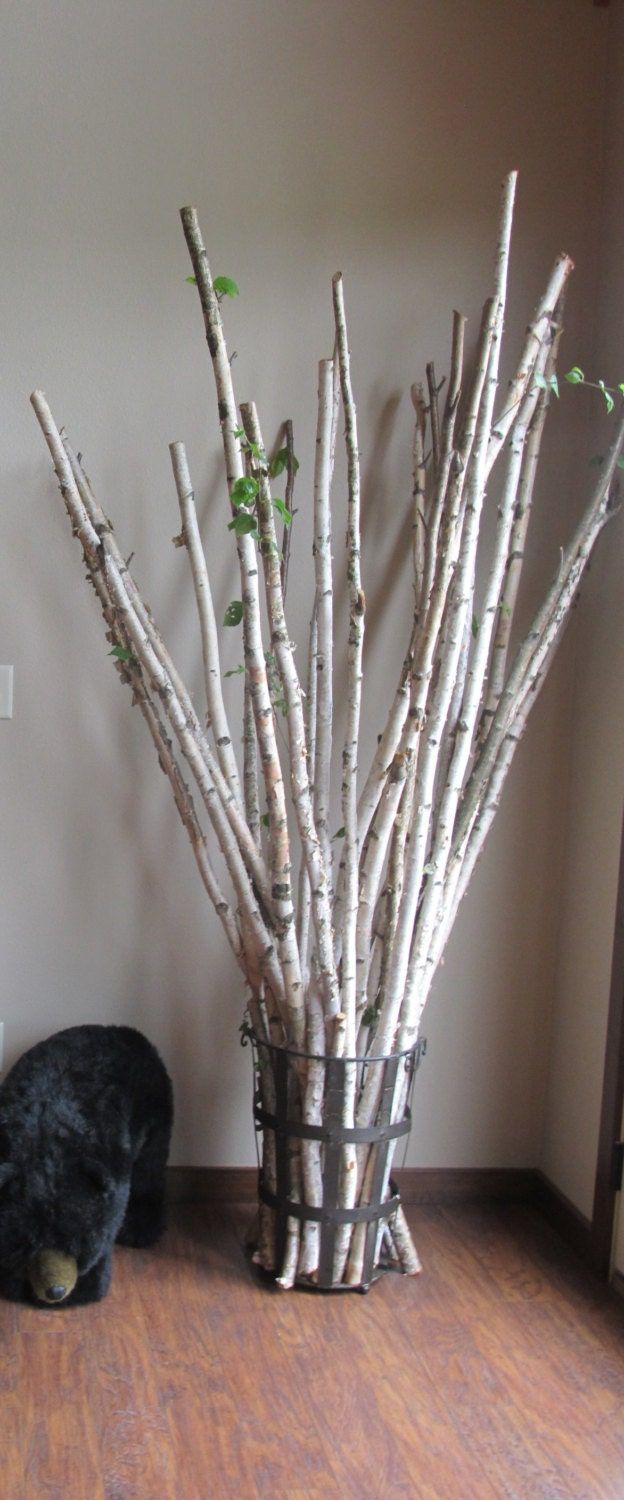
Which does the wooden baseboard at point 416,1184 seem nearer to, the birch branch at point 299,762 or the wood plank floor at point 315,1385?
the wood plank floor at point 315,1385

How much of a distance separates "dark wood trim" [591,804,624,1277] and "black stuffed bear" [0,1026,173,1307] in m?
0.81

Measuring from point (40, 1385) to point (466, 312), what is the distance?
2052 millimetres

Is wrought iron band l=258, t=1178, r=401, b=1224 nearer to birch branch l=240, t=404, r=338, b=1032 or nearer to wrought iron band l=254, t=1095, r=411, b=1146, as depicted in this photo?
wrought iron band l=254, t=1095, r=411, b=1146

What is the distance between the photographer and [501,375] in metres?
2.54

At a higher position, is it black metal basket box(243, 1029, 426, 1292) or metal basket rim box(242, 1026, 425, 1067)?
metal basket rim box(242, 1026, 425, 1067)

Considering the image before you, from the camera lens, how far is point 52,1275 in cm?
203

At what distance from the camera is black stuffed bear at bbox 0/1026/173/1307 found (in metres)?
2.06

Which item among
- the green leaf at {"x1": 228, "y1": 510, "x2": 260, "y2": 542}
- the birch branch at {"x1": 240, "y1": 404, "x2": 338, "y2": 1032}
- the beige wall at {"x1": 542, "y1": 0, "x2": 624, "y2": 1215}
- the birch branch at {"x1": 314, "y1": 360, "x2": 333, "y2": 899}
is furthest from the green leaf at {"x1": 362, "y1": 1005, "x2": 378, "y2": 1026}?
the green leaf at {"x1": 228, "y1": 510, "x2": 260, "y2": 542}

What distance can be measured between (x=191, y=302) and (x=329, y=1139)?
61.5 inches

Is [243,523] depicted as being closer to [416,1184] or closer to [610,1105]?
[610,1105]

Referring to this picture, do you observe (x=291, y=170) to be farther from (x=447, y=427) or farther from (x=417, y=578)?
(x=417, y=578)

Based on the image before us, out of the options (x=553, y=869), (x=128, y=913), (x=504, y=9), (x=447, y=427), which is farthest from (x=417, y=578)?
(x=504, y=9)

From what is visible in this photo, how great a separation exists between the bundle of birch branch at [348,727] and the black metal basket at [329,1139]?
0.01 meters

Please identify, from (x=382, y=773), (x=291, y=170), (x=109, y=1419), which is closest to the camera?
(x=109, y=1419)
